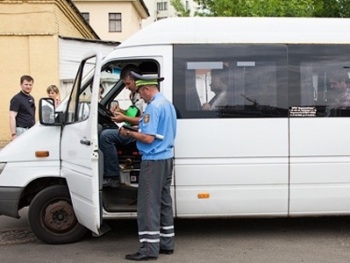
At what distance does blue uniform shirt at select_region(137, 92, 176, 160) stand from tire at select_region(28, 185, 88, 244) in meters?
1.24

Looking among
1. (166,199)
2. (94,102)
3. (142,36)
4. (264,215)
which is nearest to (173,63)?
(142,36)

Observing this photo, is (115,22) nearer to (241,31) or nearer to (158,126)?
(241,31)

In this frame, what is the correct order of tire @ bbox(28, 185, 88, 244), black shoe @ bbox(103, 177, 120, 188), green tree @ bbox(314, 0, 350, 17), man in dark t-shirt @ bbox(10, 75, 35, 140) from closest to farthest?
black shoe @ bbox(103, 177, 120, 188) → tire @ bbox(28, 185, 88, 244) → man in dark t-shirt @ bbox(10, 75, 35, 140) → green tree @ bbox(314, 0, 350, 17)

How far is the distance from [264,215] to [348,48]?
85.4 inches

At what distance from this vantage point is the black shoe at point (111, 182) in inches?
224

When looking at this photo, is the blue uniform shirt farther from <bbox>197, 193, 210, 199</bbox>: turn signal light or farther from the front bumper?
the front bumper

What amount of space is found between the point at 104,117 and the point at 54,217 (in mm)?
1307

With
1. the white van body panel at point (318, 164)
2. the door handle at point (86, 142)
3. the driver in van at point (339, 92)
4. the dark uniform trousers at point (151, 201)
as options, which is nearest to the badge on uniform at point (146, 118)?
the dark uniform trousers at point (151, 201)

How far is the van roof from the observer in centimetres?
577

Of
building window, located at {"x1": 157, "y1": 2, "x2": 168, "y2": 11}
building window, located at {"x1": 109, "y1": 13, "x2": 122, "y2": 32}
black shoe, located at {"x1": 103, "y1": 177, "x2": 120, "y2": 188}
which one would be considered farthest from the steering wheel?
building window, located at {"x1": 157, "y1": 2, "x2": 168, "y2": 11}

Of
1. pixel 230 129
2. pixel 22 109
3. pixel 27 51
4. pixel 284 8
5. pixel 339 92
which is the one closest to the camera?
pixel 230 129

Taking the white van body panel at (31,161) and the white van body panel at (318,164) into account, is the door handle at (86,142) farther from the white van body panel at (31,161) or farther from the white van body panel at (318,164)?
the white van body panel at (318,164)

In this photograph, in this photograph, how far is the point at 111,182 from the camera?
5.73 meters

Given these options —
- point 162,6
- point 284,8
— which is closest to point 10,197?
point 284,8
